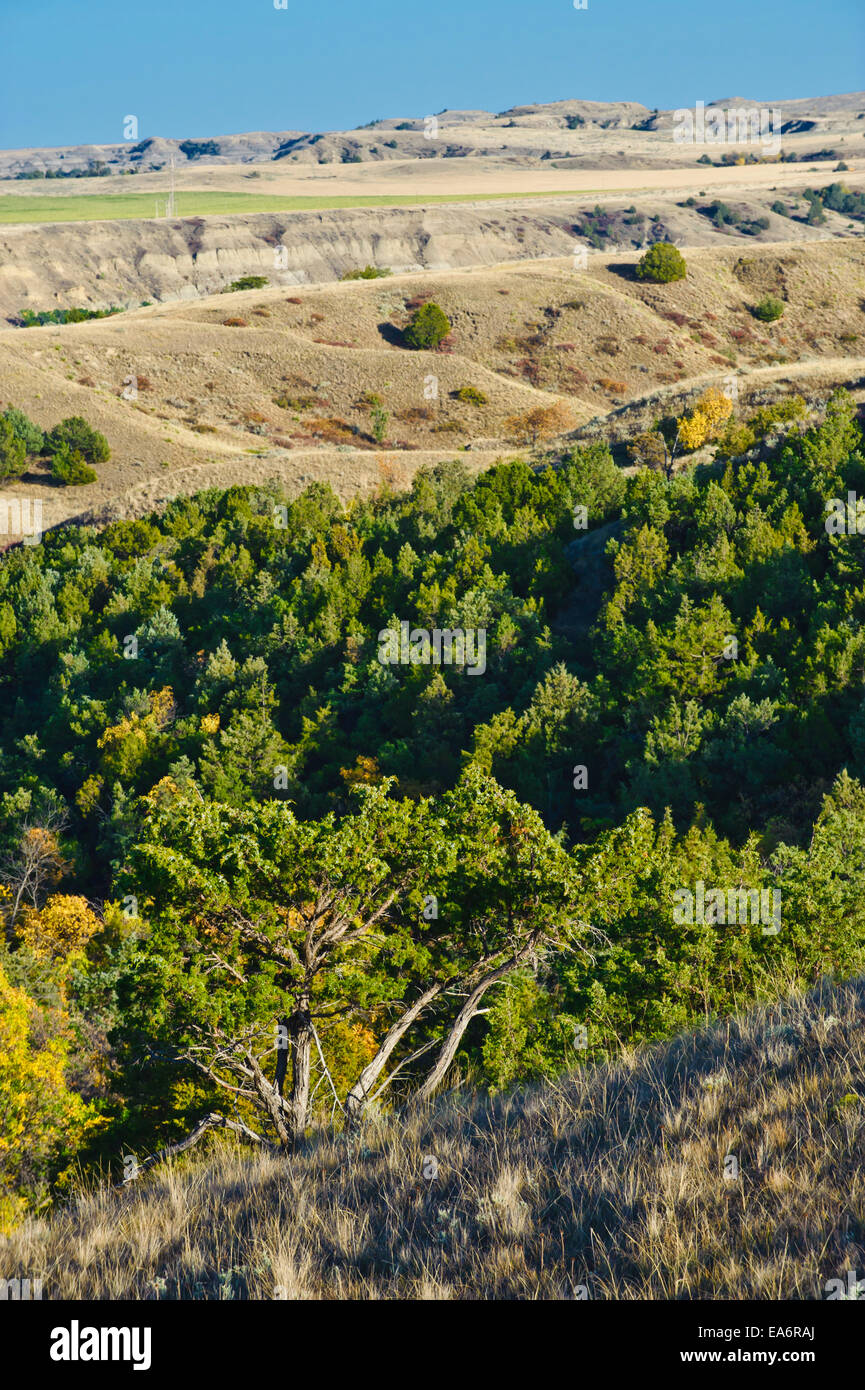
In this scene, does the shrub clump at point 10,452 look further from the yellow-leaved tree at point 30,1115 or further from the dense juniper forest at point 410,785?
the yellow-leaved tree at point 30,1115

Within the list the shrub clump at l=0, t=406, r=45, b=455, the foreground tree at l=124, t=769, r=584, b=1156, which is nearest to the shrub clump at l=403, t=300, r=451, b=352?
the shrub clump at l=0, t=406, r=45, b=455

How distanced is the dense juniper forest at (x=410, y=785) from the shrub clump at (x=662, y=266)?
59208mm

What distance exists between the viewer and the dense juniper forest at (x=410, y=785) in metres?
18.9

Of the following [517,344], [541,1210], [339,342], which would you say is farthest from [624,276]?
[541,1210]

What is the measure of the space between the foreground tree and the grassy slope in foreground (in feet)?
23.5

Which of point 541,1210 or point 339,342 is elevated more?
point 339,342

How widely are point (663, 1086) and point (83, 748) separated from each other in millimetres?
48245

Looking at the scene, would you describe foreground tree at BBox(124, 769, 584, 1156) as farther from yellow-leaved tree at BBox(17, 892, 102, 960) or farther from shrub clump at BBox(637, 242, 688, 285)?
shrub clump at BBox(637, 242, 688, 285)

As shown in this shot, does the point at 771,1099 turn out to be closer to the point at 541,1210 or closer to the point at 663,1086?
the point at 663,1086

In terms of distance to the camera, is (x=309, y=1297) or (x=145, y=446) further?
(x=145, y=446)

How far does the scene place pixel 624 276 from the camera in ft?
398

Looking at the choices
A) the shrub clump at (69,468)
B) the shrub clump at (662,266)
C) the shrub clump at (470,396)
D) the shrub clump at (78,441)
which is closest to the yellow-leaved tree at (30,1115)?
the shrub clump at (69,468)

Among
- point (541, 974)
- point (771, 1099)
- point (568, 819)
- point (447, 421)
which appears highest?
point (447, 421)

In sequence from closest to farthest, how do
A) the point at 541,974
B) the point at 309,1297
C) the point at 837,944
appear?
the point at 309,1297
the point at 837,944
the point at 541,974
